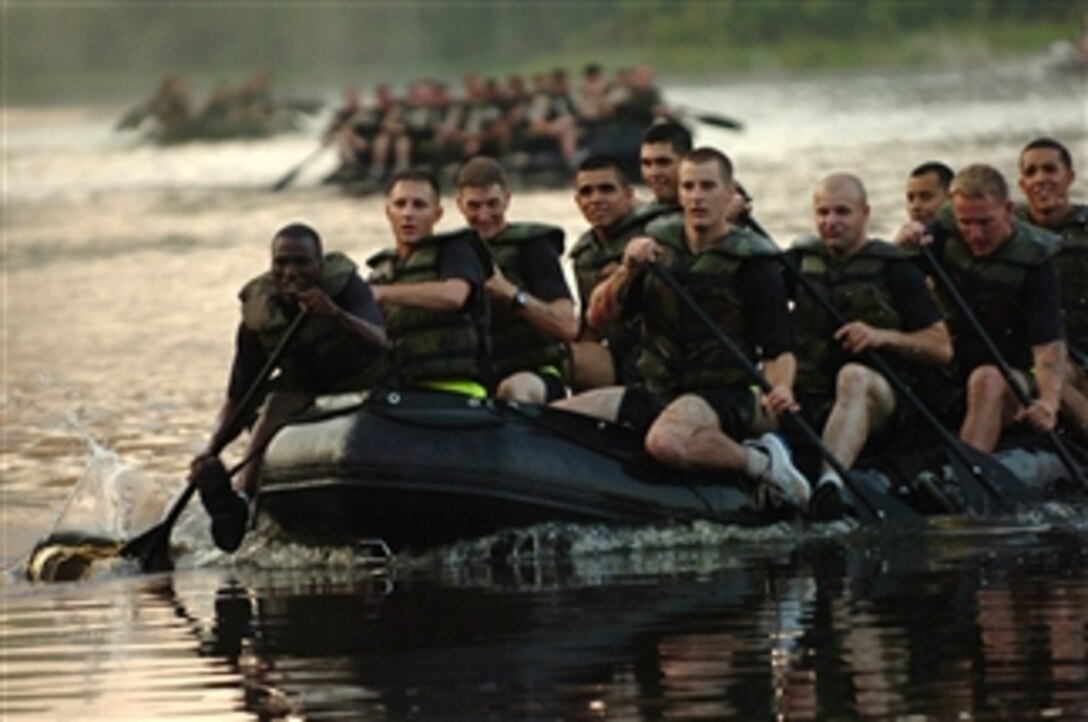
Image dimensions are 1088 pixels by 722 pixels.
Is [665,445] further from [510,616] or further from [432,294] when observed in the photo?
[510,616]

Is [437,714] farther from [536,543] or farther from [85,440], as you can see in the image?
[85,440]

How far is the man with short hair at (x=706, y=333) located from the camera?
14.7 metres

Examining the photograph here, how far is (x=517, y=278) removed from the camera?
15.7 meters

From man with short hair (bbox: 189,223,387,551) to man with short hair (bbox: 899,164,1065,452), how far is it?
2478mm

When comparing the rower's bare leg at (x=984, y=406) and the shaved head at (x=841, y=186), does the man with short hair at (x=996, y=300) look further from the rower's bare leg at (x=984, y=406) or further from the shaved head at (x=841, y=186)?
the shaved head at (x=841, y=186)

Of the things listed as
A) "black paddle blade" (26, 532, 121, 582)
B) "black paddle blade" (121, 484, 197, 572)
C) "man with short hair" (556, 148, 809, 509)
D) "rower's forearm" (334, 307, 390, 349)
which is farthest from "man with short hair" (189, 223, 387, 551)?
"man with short hair" (556, 148, 809, 509)

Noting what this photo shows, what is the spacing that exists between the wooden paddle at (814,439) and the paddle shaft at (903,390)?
1.14 ft

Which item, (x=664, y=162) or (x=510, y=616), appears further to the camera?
(x=664, y=162)

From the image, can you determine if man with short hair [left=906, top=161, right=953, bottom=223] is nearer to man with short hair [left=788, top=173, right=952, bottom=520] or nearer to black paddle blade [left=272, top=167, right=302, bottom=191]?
man with short hair [left=788, top=173, right=952, bottom=520]

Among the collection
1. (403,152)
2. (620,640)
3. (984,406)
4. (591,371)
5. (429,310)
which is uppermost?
(403,152)

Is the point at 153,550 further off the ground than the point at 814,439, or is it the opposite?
the point at 814,439

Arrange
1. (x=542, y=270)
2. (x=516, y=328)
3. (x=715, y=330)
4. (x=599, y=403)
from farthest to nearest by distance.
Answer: (x=516, y=328)
(x=542, y=270)
(x=599, y=403)
(x=715, y=330)

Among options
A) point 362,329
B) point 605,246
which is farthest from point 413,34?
point 362,329

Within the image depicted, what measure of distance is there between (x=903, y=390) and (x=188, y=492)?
2863mm
